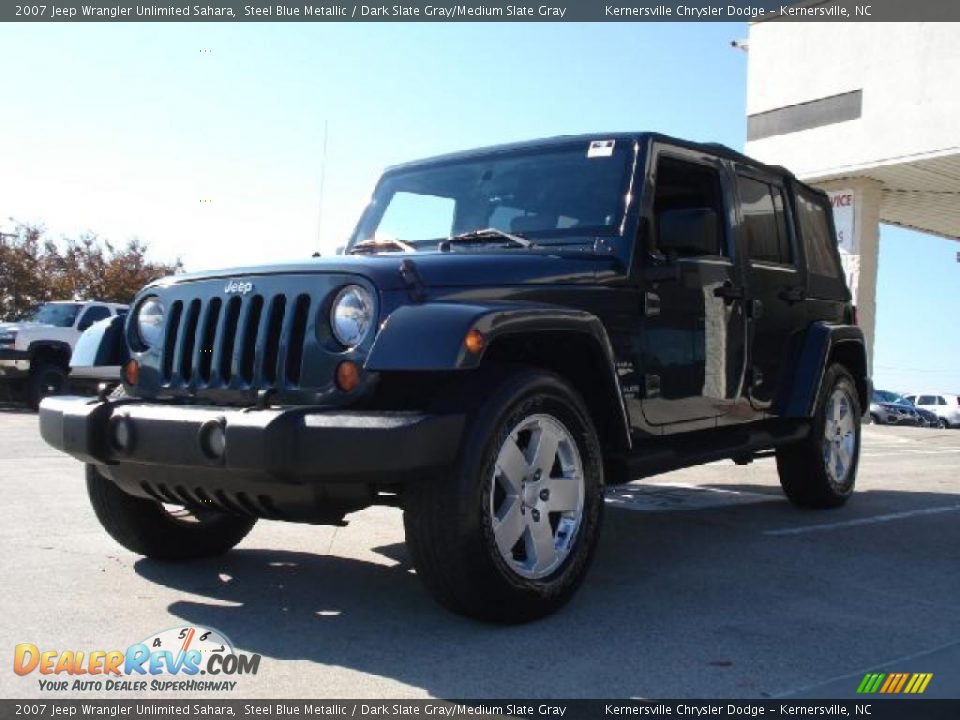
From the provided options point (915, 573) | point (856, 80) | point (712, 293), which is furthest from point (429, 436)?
point (856, 80)

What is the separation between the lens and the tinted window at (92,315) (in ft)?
58.1

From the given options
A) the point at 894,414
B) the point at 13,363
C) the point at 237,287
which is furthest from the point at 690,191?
the point at 894,414

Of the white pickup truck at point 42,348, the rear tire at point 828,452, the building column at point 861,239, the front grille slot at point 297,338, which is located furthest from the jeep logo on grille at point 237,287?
the building column at point 861,239

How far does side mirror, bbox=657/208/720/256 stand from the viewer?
455 cm

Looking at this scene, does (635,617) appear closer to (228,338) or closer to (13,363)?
(228,338)

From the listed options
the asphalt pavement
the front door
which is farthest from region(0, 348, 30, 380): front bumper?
the front door

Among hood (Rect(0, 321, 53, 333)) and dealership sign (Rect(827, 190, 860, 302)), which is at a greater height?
dealership sign (Rect(827, 190, 860, 302))

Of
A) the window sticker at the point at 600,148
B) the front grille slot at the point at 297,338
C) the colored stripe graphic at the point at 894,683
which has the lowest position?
the colored stripe graphic at the point at 894,683

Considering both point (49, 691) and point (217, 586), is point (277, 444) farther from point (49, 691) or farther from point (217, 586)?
point (217, 586)

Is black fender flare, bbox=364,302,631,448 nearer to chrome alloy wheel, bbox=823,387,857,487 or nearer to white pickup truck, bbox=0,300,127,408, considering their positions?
chrome alloy wheel, bbox=823,387,857,487

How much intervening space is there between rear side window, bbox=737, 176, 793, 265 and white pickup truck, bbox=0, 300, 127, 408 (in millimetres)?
12986

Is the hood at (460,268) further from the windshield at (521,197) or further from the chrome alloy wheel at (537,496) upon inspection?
the chrome alloy wheel at (537,496)

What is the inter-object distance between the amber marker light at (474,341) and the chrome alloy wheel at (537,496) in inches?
15.5

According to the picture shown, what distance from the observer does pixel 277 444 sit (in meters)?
3.24
